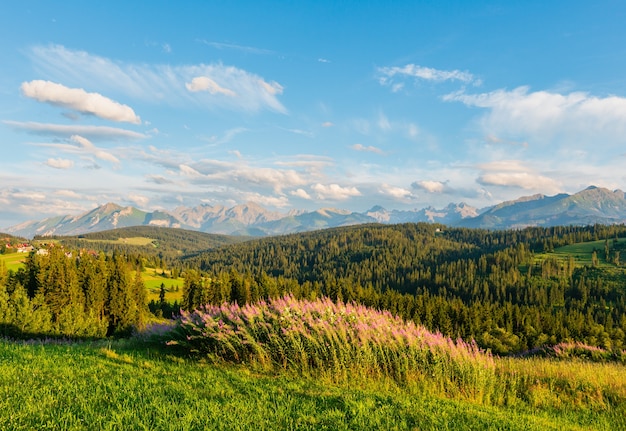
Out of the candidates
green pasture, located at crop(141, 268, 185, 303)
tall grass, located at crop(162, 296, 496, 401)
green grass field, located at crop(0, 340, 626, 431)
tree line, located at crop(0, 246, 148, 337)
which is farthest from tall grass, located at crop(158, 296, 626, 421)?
green pasture, located at crop(141, 268, 185, 303)

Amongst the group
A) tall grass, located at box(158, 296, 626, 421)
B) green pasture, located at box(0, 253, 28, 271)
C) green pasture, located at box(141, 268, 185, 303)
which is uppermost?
tall grass, located at box(158, 296, 626, 421)

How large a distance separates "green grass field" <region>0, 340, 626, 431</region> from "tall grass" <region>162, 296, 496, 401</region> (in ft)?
1.89

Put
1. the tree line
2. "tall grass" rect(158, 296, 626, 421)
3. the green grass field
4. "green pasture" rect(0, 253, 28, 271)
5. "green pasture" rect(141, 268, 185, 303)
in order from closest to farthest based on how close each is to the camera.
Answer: the green grass field, "tall grass" rect(158, 296, 626, 421), the tree line, "green pasture" rect(141, 268, 185, 303), "green pasture" rect(0, 253, 28, 271)

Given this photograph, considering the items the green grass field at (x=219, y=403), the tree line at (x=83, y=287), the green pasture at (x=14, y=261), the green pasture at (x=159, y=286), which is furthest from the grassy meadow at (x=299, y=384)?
the green pasture at (x=14, y=261)

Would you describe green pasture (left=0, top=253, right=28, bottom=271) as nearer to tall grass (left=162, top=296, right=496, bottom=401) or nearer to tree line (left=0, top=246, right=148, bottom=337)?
tree line (left=0, top=246, right=148, bottom=337)

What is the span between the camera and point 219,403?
5.92m

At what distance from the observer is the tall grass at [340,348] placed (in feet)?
28.1

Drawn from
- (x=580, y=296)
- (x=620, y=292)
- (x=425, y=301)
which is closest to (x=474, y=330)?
(x=425, y=301)

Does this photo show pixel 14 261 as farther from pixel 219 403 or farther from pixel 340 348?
pixel 219 403

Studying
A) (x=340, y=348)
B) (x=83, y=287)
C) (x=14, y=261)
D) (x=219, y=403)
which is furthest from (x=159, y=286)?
(x=219, y=403)

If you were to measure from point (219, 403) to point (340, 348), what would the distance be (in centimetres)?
393

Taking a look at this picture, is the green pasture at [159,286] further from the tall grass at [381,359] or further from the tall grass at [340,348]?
the tall grass at [381,359]

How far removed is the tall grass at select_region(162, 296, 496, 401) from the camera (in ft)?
28.1

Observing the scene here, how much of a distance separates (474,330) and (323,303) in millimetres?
97014
